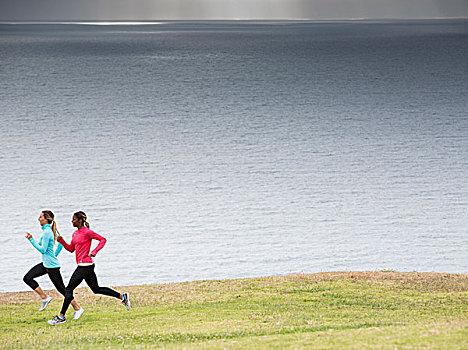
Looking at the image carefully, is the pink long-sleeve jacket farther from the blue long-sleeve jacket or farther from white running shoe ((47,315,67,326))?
white running shoe ((47,315,67,326))

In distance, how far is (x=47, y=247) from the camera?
1620 cm

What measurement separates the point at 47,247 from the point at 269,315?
6659 mm

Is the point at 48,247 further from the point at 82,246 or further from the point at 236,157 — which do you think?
the point at 236,157

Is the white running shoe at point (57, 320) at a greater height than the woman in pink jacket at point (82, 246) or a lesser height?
lesser

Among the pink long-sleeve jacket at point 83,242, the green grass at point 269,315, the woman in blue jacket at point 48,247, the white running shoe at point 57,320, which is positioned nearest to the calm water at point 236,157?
the green grass at point 269,315

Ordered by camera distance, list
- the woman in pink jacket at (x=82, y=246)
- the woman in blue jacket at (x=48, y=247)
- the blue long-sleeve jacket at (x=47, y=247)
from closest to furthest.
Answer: the woman in pink jacket at (x=82, y=246)
the woman in blue jacket at (x=48, y=247)
the blue long-sleeve jacket at (x=47, y=247)

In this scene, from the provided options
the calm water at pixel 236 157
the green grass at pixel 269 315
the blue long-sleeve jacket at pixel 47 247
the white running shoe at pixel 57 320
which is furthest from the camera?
the calm water at pixel 236 157

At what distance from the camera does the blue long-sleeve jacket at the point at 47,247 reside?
15969 mm

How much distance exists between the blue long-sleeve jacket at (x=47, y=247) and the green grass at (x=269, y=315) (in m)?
1.88

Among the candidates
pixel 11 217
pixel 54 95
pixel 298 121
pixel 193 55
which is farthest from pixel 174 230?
pixel 193 55

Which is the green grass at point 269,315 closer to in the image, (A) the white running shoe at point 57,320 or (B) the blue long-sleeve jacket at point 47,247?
(A) the white running shoe at point 57,320

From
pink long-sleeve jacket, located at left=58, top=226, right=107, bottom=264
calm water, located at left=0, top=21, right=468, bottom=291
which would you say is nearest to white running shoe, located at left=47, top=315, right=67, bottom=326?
pink long-sleeve jacket, located at left=58, top=226, right=107, bottom=264

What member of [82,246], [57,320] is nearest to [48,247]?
[82,246]

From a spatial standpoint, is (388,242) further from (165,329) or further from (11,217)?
(165,329)
